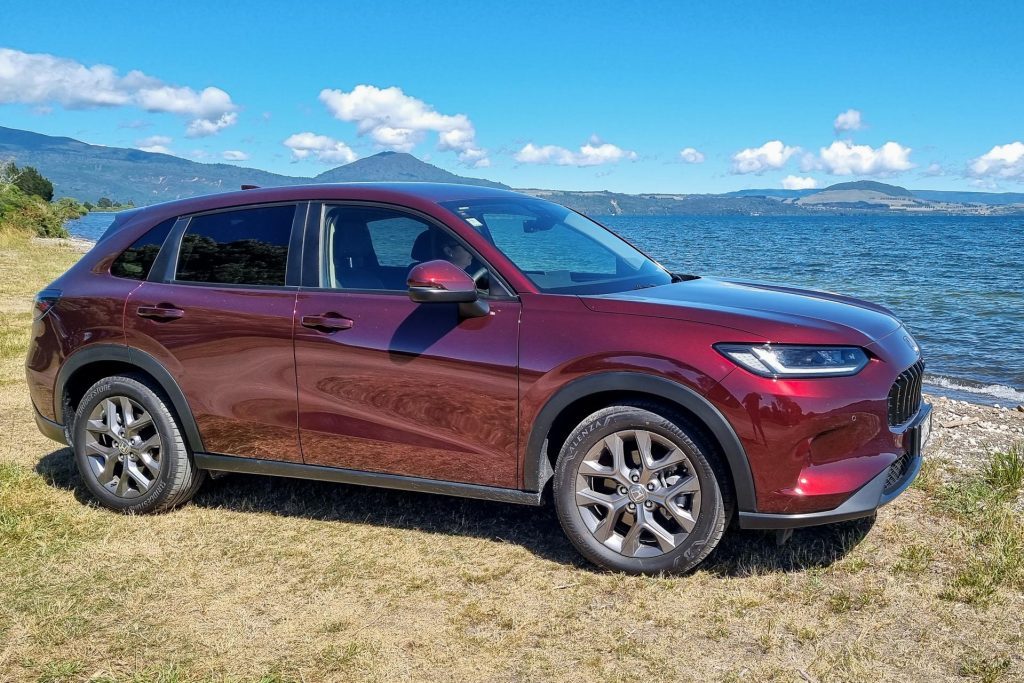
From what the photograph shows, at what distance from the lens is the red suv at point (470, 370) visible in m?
3.62

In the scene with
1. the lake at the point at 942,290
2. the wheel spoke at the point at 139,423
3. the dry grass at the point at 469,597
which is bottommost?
the lake at the point at 942,290

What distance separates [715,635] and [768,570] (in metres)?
0.70

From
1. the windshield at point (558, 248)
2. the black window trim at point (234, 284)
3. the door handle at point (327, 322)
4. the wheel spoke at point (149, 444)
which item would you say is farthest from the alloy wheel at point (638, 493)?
the wheel spoke at point (149, 444)

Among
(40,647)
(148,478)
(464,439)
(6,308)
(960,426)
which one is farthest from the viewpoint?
(6,308)

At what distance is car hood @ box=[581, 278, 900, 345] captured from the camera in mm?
3635

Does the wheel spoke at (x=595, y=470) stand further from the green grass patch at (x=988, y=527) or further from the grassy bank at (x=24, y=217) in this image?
the grassy bank at (x=24, y=217)

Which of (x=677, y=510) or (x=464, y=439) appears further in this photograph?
(x=464, y=439)

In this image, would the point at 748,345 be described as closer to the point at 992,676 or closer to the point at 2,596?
the point at 992,676

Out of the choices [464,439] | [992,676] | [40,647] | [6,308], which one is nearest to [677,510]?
[464,439]

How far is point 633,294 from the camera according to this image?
4168 mm

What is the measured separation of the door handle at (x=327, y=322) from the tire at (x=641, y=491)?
121cm

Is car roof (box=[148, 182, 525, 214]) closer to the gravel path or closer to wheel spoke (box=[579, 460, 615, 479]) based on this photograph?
wheel spoke (box=[579, 460, 615, 479])

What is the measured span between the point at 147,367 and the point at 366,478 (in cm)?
141

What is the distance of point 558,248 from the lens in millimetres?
4703
